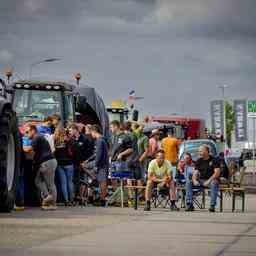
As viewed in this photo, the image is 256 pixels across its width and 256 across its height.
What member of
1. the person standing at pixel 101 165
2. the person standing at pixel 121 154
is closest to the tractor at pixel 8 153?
the person standing at pixel 101 165

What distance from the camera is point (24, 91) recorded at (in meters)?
25.4

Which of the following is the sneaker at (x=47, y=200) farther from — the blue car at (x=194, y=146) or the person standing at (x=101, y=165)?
the blue car at (x=194, y=146)

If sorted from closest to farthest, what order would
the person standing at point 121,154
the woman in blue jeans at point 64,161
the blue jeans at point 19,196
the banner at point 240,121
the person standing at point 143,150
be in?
1. the blue jeans at point 19,196
2. the woman in blue jeans at point 64,161
3. the person standing at point 121,154
4. the person standing at point 143,150
5. the banner at point 240,121

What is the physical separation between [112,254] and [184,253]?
0.87 metres

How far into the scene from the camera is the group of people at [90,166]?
19391 mm

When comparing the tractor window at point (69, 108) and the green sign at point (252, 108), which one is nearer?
the tractor window at point (69, 108)

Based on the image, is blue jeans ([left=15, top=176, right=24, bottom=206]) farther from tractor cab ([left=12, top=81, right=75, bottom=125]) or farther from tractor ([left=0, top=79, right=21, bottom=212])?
tractor cab ([left=12, top=81, right=75, bottom=125])

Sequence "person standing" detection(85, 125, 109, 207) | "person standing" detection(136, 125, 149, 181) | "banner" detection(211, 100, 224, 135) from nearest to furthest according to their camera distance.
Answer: "person standing" detection(85, 125, 109, 207)
"person standing" detection(136, 125, 149, 181)
"banner" detection(211, 100, 224, 135)

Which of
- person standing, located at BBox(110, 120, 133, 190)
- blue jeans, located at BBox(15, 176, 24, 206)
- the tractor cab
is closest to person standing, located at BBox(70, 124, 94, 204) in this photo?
person standing, located at BBox(110, 120, 133, 190)

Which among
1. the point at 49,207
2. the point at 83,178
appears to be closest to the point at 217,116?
the point at 83,178

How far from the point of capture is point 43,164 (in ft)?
63.3

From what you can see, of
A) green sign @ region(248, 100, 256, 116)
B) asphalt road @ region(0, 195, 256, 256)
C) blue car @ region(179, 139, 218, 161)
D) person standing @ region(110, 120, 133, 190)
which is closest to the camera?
asphalt road @ region(0, 195, 256, 256)

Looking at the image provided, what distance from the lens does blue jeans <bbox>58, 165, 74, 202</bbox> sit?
66.6 ft

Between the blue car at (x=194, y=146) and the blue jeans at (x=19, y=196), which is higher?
the blue car at (x=194, y=146)
